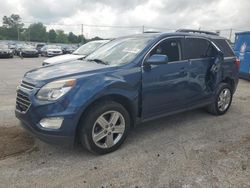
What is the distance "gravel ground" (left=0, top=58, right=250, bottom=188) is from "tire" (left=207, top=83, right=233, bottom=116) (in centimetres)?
Answer: 70

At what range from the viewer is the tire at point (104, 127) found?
3348 mm

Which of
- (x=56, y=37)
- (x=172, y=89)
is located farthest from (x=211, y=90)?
(x=56, y=37)

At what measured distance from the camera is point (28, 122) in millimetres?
Answer: 3322

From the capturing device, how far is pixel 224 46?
18.0ft

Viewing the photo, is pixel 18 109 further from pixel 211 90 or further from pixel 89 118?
pixel 211 90

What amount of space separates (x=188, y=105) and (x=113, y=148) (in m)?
1.82

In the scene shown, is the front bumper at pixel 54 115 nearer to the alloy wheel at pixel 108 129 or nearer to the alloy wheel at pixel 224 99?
the alloy wheel at pixel 108 129

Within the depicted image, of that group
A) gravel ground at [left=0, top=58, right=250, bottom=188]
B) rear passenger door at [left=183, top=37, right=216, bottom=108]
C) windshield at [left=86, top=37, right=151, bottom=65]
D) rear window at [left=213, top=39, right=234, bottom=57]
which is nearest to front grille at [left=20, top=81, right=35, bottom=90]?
gravel ground at [left=0, top=58, right=250, bottom=188]

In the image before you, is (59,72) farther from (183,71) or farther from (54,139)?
(183,71)

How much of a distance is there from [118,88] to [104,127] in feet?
1.93

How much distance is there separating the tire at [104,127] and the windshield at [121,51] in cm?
81

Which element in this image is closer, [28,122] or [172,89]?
[28,122]

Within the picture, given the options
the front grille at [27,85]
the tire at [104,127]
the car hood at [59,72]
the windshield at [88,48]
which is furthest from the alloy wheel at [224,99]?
the windshield at [88,48]

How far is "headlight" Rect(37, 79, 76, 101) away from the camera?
3.18 metres
